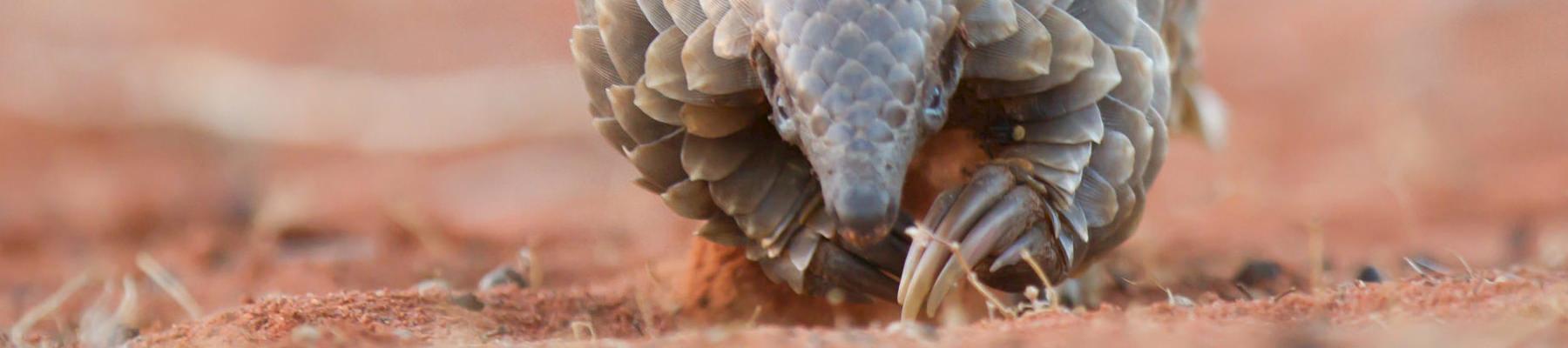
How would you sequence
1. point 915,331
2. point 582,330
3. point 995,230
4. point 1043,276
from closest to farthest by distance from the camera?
point 915,331 < point 1043,276 < point 995,230 < point 582,330

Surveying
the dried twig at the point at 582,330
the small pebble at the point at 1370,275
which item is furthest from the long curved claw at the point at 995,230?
the small pebble at the point at 1370,275

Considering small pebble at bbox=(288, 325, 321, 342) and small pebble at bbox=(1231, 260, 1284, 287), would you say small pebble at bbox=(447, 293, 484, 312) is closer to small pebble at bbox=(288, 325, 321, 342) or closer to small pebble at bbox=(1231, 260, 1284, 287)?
small pebble at bbox=(288, 325, 321, 342)

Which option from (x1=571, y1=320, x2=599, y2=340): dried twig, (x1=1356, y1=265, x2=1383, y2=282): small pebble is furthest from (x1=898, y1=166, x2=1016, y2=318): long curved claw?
(x1=1356, y1=265, x2=1383, y2=282): small pebble

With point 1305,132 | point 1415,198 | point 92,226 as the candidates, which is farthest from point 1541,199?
point 92,226

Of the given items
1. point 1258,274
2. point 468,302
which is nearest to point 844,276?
point 468,302

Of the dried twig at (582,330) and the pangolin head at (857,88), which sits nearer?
the pangolin head at (857,88)

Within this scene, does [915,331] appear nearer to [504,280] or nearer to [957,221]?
[957,221]

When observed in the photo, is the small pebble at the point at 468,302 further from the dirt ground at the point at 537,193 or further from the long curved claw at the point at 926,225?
the long curved claw at the point at 926,225

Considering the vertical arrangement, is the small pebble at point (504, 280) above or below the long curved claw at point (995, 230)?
above
